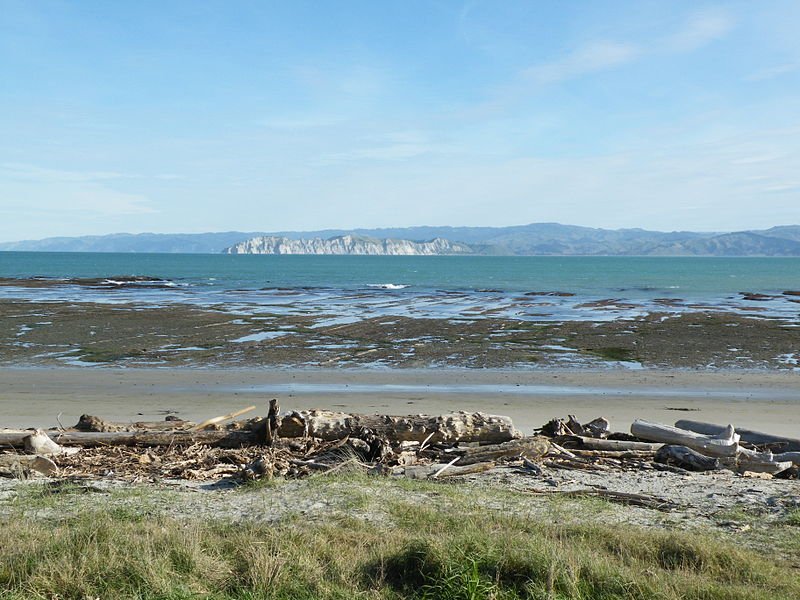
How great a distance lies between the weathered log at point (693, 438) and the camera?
10453 mm

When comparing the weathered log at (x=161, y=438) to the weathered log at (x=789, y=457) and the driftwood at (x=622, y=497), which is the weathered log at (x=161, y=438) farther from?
the weathered log at (x=789, y=457)

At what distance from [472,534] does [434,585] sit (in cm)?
80

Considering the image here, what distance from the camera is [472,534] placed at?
6543 mm

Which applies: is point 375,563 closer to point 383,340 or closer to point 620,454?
point 620,454

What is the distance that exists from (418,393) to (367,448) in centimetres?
790

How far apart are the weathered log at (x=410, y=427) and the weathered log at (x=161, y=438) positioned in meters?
0.62

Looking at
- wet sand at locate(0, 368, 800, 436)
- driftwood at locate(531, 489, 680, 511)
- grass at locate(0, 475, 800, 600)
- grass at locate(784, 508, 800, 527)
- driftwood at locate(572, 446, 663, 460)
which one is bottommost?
wet sand at locate(0, 368, 800, 436)

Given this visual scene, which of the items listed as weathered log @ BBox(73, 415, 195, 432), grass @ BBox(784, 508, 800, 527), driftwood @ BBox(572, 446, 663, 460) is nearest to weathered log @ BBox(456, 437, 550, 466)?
driftwood @ BBox(572, 446, 663, 460)

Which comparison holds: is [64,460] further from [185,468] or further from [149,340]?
[149,340]

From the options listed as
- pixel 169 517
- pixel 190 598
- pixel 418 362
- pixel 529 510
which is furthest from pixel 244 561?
pixel 418 362

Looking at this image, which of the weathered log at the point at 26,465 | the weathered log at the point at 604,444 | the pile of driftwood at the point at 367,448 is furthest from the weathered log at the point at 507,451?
the weathered log at the point at 26,465

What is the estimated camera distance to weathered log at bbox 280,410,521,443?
1073cm

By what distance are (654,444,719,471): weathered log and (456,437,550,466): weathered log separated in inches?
64.5

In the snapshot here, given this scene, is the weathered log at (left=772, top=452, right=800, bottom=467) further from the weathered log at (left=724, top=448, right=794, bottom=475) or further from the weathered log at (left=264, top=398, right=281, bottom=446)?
the weathered log at (left=264, top=398, right=281, bottom=446)
